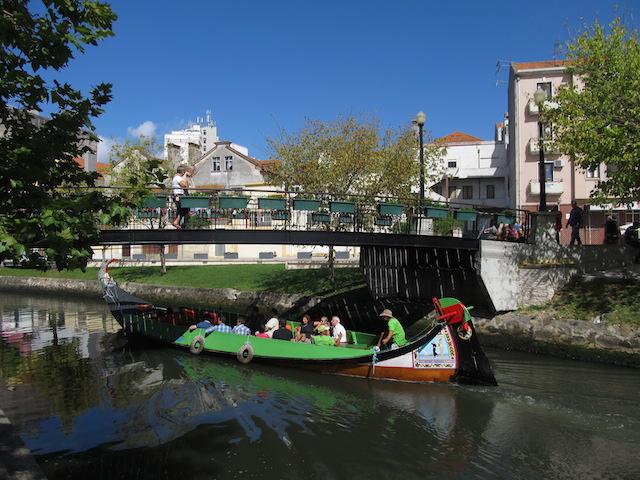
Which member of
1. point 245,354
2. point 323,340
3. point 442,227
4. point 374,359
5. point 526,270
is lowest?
point 245,354

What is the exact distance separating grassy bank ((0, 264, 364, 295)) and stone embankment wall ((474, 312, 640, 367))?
9511 millimetres

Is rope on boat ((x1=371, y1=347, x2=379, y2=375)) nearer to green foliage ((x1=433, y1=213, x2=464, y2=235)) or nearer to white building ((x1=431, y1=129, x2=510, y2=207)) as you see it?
green foliage ((x1=433, y1=213, x2=464, y2=235))

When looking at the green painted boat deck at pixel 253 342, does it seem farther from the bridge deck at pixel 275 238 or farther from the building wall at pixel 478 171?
the building wall at pixel 478 171

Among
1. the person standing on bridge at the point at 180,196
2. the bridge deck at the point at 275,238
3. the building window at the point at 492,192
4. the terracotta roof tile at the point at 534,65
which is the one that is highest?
the terracotta roof tile at the point at 534,65

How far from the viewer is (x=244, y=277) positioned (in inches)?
1368

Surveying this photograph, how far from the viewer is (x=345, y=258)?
39.0 meters

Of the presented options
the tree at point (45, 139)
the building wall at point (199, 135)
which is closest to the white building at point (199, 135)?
the building wall at point (199, 135)

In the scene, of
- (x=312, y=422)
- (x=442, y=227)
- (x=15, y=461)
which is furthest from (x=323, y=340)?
(x=15, y=461)

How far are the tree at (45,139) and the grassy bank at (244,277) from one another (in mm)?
21206

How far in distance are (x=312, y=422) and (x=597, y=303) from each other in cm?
1185

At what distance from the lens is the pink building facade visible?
126ft

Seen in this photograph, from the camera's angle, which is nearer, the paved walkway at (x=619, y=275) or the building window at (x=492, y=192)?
the paved walkway at (x=619, y=275)

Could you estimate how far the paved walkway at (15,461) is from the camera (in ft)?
21.0

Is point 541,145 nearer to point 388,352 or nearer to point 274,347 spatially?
point 388,352
